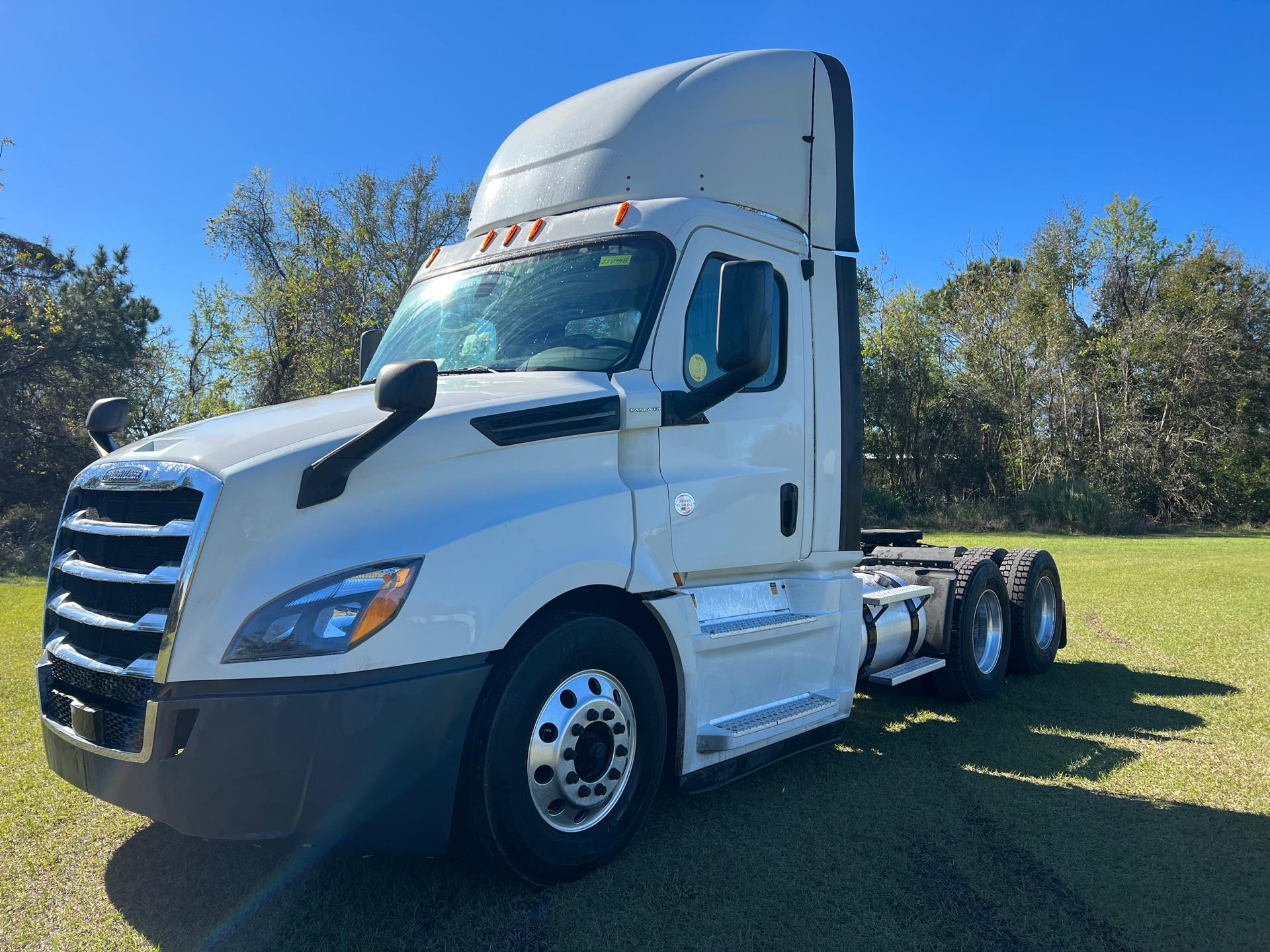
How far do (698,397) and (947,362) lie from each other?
35.0 metres

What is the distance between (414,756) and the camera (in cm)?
297

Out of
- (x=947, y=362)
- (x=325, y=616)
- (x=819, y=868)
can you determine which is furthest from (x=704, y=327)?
(x=947, y=362)

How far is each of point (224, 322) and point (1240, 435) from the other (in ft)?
123

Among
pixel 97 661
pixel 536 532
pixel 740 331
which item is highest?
pixel 740 331

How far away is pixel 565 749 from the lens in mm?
3389

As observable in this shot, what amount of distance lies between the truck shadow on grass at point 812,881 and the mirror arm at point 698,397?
1.93 m

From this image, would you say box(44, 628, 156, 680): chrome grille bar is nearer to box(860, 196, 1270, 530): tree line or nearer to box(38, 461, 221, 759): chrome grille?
box(38, 461, 221, 759): chrome grille

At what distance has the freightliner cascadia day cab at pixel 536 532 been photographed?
2.83m

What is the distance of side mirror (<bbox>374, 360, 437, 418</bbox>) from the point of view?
298cm

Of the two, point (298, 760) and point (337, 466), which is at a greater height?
point (337, 466)

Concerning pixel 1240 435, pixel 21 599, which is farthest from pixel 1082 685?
pixel 1240 435

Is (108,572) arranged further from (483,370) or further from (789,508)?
(789,508)

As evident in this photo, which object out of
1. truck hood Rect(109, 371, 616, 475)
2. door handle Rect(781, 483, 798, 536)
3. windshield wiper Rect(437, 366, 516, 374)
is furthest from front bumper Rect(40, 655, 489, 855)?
door handle Rect(781, 483, 798, 536)

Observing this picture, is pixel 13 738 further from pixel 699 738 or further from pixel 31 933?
pixel 699 738
